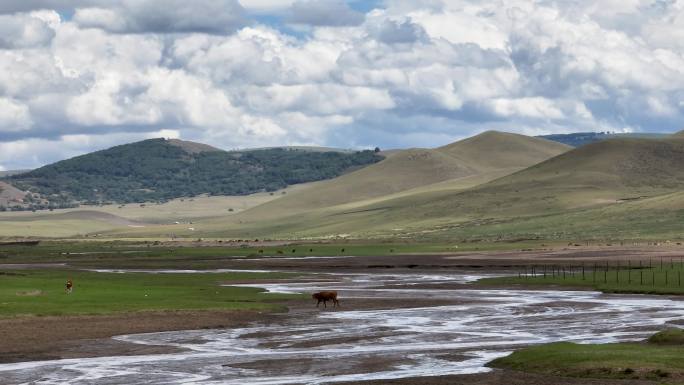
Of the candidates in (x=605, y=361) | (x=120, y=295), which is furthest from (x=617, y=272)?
(x=605, y=361)

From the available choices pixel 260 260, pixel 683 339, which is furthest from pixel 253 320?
pixel 260 260

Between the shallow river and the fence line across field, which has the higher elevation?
the fence line across field

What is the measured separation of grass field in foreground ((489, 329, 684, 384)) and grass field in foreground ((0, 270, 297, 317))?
26.3 meters

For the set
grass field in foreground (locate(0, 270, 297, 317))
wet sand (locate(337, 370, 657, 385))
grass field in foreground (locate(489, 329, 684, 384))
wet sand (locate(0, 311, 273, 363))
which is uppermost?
grass field in foreground (locate(0, 270, 297, 317))

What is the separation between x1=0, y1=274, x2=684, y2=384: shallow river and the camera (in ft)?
150

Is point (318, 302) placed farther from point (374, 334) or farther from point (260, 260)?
point (260, 260)

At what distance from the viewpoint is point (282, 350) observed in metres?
53.0

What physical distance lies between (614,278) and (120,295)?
121 feet

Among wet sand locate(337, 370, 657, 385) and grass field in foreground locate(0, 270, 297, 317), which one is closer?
wet sand locate(337, 370, 657, 385)

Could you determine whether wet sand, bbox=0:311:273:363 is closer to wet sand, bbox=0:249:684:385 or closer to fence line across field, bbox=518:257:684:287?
wet sand, bbox=0:249:684:385

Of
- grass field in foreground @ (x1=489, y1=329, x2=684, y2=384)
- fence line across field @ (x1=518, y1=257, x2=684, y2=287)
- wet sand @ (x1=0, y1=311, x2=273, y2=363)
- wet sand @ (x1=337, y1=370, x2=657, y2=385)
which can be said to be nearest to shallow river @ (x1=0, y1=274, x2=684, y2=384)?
wet sand @ (x1=337, y1=370, x2=657, y2=385)

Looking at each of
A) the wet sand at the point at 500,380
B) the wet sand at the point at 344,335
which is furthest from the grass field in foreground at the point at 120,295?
the wet sand at the point at 500,380

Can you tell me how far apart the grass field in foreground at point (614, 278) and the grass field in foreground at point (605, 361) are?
113 feet

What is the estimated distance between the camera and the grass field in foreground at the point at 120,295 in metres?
67.1
